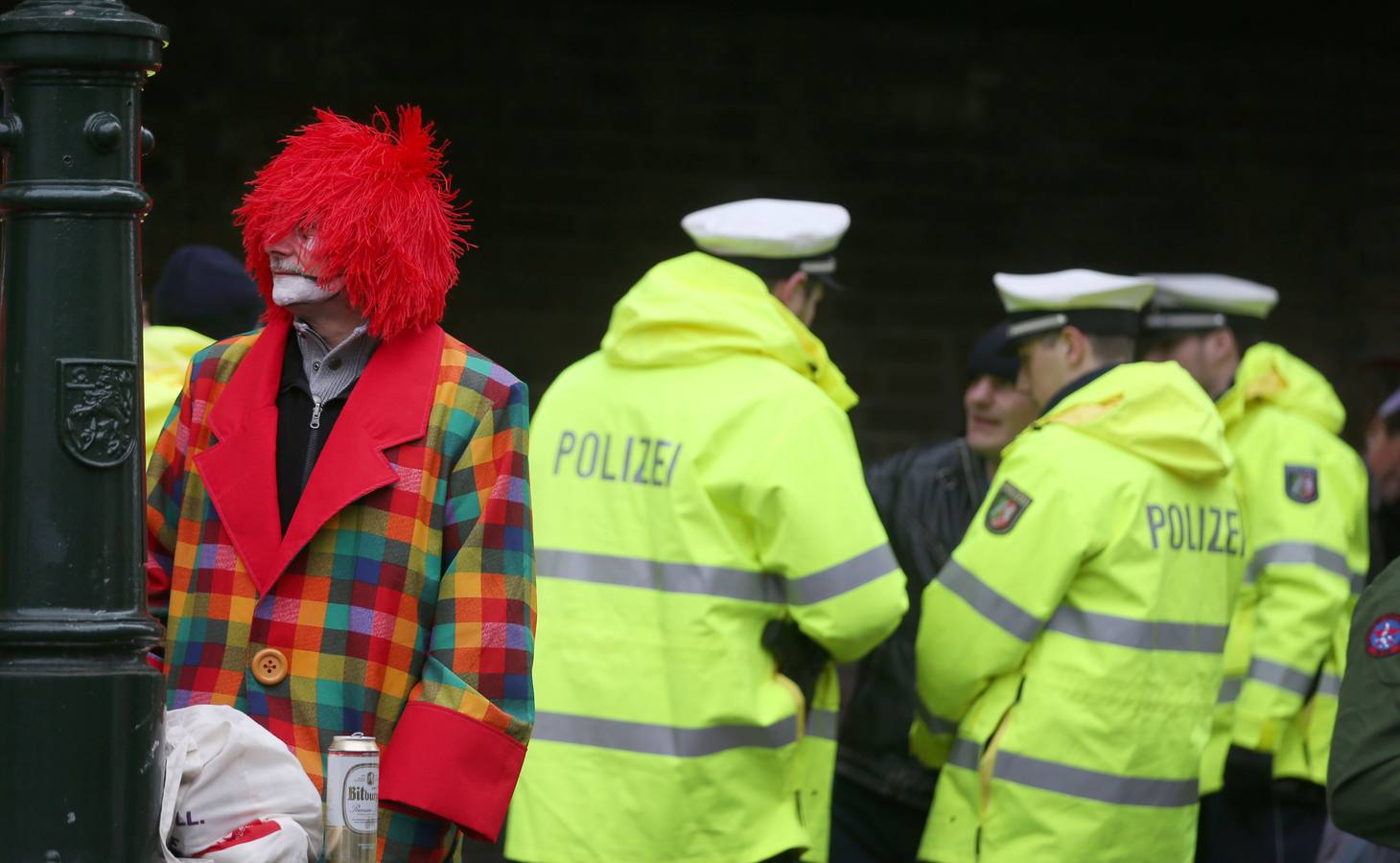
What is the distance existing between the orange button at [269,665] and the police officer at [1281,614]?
337 centimetres

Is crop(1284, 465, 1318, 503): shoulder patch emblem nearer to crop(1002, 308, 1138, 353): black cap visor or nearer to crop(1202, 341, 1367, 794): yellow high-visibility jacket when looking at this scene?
crop(1202, 341, 1367, 794): yellow high-visibility jacket

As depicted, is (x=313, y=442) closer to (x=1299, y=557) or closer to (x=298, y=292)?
(x=298, y=292)

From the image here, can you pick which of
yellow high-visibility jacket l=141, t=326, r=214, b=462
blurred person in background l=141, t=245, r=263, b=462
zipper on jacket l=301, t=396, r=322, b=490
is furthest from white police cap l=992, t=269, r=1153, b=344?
zipper on jacket l=301, t=396, r=322, b=490

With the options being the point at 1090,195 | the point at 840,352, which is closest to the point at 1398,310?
the point at 1090,195

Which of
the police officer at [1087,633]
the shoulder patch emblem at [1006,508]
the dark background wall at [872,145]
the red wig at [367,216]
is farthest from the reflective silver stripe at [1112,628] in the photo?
the dark background wall at [872,145]

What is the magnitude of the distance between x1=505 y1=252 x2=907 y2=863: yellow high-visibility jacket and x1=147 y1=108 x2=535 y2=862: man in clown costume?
132 cm

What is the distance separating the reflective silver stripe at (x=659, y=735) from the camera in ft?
15.0

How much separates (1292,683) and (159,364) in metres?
3.06

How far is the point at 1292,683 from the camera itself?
19.4 feet

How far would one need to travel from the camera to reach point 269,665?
123 inches

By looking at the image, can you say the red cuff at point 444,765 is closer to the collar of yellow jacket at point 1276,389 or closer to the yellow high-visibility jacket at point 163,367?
the yellow high-visibility jacket at point 163,367

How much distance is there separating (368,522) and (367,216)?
0.44 metres

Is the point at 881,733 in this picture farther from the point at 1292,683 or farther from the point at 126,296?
the point at 126,296

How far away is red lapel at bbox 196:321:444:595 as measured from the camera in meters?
3.12
